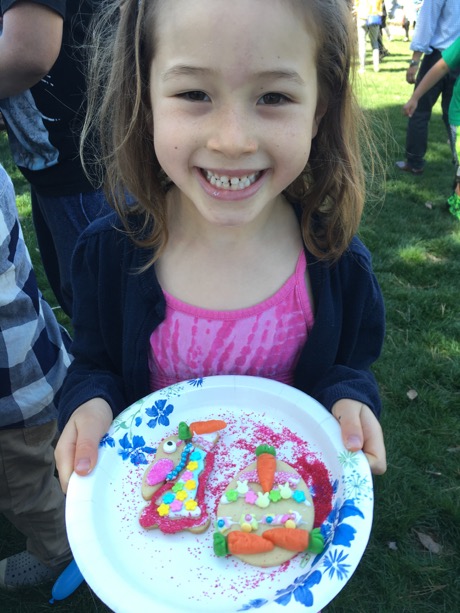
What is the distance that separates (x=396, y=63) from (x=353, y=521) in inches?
559

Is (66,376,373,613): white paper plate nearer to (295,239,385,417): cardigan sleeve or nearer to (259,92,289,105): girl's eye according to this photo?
(295,239,385,417): cardigan sleeve

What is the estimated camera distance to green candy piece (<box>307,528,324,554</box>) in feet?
3.51

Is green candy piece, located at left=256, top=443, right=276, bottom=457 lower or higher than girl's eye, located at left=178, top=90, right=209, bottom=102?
lower

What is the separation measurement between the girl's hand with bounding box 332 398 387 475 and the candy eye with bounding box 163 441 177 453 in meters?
0.39

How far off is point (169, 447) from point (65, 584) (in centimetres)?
120

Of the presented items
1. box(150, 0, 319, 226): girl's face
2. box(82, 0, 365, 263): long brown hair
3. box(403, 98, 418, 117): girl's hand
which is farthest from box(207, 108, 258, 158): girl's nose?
box(403, 98, 418, 117): girl's hand

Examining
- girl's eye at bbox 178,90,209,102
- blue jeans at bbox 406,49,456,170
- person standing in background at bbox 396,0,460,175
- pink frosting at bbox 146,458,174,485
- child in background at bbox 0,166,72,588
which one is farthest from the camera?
blue jeans at bbox 406,49,456,170

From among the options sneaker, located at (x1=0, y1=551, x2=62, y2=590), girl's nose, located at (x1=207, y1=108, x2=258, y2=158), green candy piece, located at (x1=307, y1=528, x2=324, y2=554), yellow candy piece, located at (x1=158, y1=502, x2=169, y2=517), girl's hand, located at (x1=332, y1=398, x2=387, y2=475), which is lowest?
sneaker, located at (x1=0, y1=551, x2=62, y2=590)

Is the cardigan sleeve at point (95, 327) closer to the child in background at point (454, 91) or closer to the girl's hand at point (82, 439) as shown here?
the girl's hand at point (82, 439)

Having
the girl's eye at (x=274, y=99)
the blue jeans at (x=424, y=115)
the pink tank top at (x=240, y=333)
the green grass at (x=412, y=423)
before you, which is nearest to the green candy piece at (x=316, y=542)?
the pink tank top at (x=240, y=333)

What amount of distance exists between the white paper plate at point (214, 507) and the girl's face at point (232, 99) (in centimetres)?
Result: 47

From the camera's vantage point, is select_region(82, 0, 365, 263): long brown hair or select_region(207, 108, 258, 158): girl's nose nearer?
select_region(207, 108, 258, 158): girl's nose

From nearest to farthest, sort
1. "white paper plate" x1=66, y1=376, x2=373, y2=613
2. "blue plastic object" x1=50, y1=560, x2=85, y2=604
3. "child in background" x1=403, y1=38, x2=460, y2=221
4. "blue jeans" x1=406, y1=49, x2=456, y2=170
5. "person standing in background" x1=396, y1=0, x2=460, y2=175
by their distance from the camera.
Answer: "white paper plate" x1=66, y1=376, x2=373, y2=613, "blue plastic object" x1=50, y1=560, x2=85, y2=604, "child in background" x1=403, y1=38, x2=460, y2=221, "person standing in background" x1=396, y1=0, x2=460, y2=175, "blue jeans" x1=406, y1=49, x2=456, y2=170

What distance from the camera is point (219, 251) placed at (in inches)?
58.0
